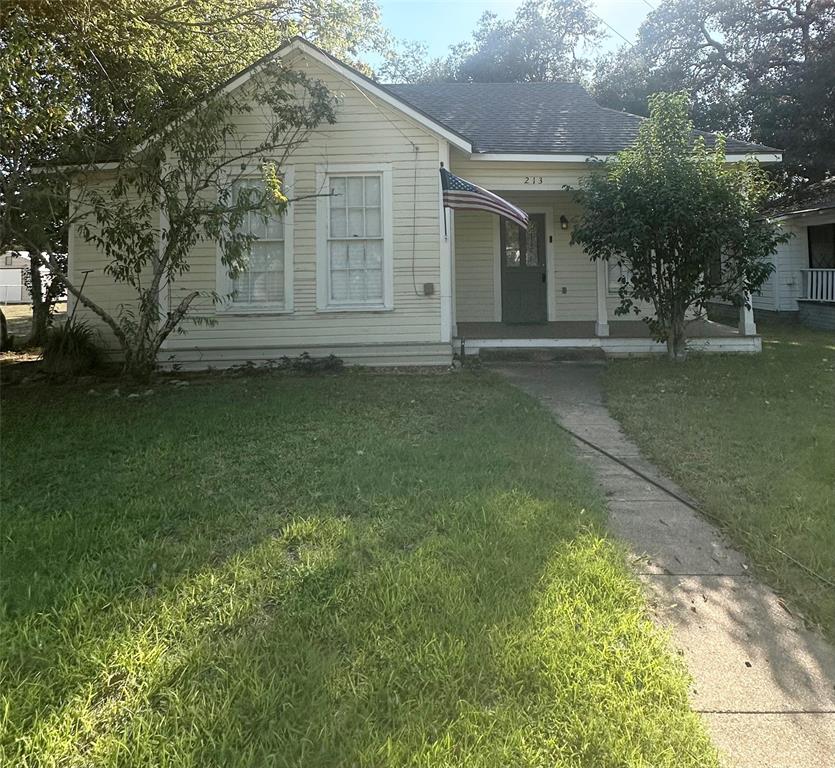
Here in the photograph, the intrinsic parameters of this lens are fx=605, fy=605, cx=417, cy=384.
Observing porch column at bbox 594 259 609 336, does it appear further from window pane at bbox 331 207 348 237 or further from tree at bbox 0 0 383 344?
tree at bbox 0 0 383 344

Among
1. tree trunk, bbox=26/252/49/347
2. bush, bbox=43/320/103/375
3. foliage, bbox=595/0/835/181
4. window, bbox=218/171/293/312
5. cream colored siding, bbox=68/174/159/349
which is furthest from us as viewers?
foliage, bbox=595/0/835/181

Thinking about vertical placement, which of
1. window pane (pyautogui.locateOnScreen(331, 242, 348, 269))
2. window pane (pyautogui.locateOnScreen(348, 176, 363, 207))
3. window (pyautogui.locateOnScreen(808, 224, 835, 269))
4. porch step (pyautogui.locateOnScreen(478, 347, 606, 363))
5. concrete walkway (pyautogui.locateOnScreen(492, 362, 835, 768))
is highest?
window (pyautogui.locateOnScreen(808, 224, 835, 269))

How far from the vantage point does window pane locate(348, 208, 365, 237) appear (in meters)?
9.25

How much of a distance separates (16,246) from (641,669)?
9.38 meters

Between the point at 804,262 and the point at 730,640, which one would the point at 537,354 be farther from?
the point at 804,262

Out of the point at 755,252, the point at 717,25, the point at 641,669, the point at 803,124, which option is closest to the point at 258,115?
the point at 755,252

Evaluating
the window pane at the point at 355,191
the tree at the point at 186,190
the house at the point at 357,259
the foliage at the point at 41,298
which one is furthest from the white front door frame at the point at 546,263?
the foliage at the point at 41,298

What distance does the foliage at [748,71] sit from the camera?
63.3ft

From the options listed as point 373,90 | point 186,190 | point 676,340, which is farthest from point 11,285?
point 676,340

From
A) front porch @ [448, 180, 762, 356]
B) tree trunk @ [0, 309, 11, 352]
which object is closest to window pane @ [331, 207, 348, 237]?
front porch @ [448, 180, 762, 356]

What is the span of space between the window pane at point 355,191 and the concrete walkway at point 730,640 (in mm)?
6316

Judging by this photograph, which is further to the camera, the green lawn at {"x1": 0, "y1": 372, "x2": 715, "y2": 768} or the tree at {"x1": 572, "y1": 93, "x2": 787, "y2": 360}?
the tree at {"x1": 572, "y1": 93, "x2": 787, "y2": 360}

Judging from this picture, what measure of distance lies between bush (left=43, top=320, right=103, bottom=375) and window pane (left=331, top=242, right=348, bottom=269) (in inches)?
155

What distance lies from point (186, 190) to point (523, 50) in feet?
88.1
